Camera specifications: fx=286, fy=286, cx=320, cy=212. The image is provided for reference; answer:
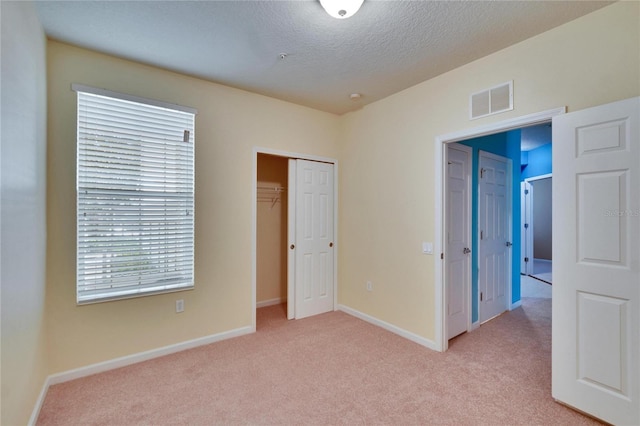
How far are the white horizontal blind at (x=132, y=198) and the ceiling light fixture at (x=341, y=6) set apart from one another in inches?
73.9

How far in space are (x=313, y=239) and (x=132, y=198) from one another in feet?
7.15

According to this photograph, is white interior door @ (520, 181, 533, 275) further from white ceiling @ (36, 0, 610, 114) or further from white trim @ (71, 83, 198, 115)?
white trim @ (71, 83, 198, 115)

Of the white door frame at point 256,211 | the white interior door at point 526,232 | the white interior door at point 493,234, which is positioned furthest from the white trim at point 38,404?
the white interior door at point 526,232

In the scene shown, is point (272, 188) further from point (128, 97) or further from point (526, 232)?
point (526, 232)

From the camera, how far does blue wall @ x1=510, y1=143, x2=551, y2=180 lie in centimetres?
661

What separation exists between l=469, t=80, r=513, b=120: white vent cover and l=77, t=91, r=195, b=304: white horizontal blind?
9.24 ft

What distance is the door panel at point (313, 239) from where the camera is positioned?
3.85m

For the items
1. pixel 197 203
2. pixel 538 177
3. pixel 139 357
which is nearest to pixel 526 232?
pixel 538 177

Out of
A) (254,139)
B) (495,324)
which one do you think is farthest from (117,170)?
(495,324)

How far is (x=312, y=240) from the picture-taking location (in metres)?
3.98

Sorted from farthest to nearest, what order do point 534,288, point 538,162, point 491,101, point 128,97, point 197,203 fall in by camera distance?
point 538,162 → point 534,288 → point 197,203 → point 128,97 → point 491,101

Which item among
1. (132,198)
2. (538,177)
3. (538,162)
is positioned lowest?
(132,198)

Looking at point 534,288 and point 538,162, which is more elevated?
point 538,162

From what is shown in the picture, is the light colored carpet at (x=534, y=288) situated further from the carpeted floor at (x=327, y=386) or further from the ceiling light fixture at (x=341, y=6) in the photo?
the ceiling light fixture at (x=341, y=6)
